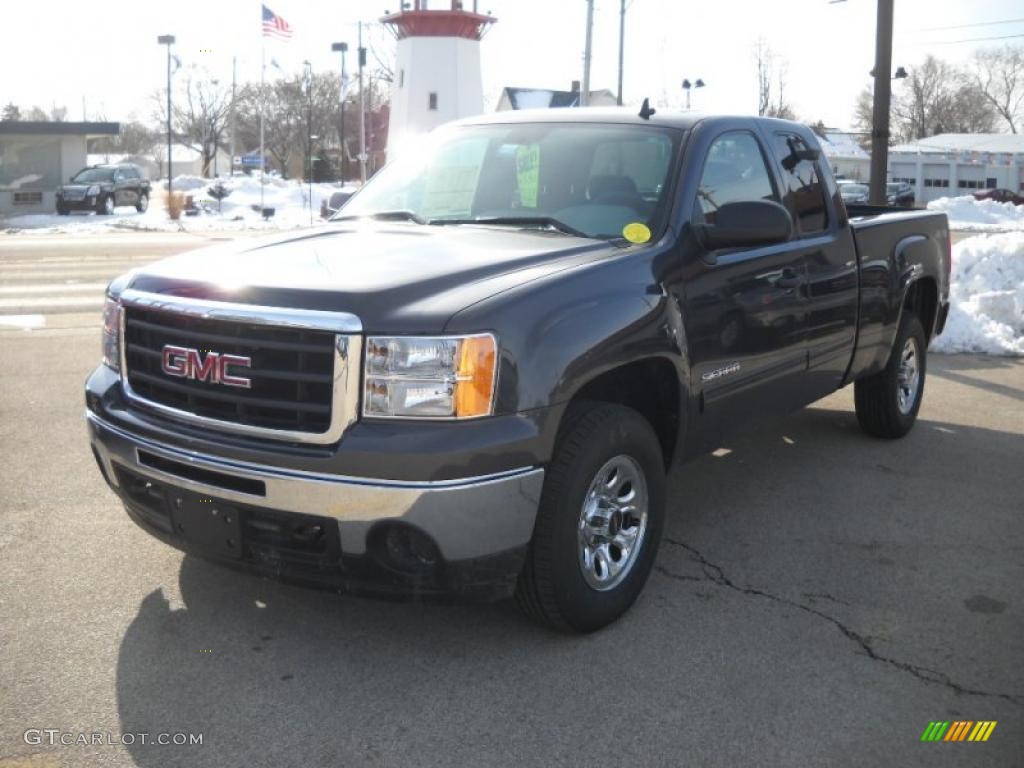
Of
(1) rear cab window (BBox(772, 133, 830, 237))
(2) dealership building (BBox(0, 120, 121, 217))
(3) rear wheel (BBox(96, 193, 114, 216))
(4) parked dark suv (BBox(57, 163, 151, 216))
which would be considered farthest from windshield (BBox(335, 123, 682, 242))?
(2) dealership building (BBox(0, 120, 121, 217))

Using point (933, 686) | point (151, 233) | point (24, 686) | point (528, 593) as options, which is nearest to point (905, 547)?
point (933, 686)

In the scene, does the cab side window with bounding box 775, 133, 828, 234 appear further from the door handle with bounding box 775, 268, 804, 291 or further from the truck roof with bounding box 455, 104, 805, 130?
the door handle with bounding box 775, 268, 804, 291

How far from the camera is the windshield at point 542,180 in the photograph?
14.7 ft

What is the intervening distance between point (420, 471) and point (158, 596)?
1523 millimetres

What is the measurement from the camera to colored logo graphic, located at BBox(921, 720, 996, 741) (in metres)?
3.28

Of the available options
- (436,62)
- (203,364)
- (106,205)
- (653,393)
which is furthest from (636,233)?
(106,205)

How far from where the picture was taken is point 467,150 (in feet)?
16.9

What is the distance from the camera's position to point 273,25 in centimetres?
3866

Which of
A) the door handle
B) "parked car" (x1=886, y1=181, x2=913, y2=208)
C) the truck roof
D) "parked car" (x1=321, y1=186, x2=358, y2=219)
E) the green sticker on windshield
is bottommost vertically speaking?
the door handle

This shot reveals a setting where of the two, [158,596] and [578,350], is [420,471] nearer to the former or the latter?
[578,350]

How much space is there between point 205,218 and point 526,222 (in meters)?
35.6

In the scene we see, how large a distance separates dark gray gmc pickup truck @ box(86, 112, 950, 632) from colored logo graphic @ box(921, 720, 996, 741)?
44.6 inches

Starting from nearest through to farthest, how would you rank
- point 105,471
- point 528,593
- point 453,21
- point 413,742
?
1. point 413,742
2. point 528,593
3. point 105,471
4. point 453,21

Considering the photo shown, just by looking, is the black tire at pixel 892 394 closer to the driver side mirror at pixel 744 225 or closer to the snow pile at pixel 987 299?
the driver side mirror at pixel 744 225
